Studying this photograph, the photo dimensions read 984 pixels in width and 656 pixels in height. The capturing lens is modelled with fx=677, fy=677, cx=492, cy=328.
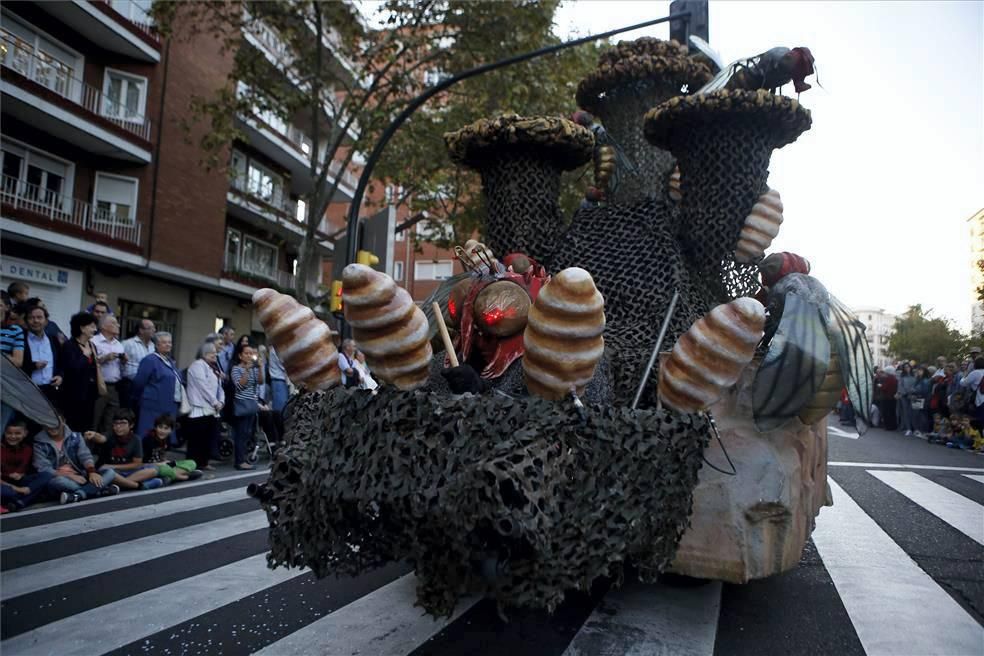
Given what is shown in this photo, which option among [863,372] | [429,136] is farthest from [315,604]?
[429,136]

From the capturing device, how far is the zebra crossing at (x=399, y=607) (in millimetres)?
2734

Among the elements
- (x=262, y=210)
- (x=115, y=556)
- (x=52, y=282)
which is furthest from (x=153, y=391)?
(x=262, y=210)

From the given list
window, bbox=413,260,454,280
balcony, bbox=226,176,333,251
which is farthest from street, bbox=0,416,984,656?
window, bbox=413,260,454,280

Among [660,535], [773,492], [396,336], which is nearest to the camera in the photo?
[396,336]

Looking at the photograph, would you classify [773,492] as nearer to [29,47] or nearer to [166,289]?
[29,47]

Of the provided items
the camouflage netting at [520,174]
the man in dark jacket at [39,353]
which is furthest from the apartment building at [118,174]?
the camouflage netting at [520,174]

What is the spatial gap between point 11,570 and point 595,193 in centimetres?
398

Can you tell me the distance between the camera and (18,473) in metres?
5.38

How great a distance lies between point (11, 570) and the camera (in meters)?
3.64

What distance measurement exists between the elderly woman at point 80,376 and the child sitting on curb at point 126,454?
26 cm

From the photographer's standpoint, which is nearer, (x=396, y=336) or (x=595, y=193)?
(x=396, y=336)

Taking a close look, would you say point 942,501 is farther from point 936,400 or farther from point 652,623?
point 652,623

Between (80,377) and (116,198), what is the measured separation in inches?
449

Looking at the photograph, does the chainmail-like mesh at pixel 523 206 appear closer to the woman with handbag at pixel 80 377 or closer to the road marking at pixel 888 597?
the road marking at pixel 888 597
